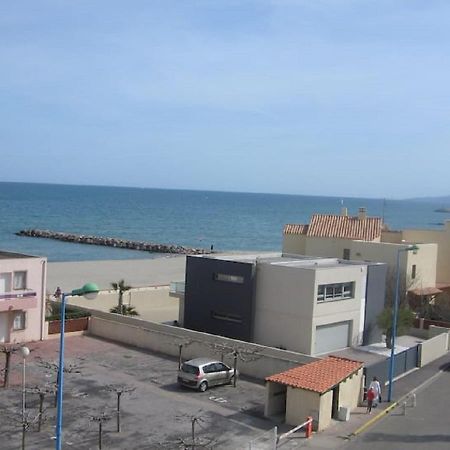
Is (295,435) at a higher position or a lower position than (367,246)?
lower

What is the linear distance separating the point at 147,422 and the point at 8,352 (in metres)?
6.63

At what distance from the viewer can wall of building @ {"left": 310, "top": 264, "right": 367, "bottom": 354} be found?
120ft

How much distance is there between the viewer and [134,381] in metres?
30.1

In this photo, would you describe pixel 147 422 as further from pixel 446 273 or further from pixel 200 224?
pixel 200 224

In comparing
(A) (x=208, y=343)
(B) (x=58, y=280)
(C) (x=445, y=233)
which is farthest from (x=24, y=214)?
(A) (x=208, y=343)

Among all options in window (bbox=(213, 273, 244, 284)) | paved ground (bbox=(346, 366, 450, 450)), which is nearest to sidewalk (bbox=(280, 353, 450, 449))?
paved ground (bbox=(346, 366, 450, 450))

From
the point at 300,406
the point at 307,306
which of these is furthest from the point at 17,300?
the point at 300,406

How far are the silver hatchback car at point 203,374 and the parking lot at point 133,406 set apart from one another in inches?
13.2

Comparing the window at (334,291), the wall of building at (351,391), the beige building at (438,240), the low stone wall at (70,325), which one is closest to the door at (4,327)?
the low stone wall at (70,325)

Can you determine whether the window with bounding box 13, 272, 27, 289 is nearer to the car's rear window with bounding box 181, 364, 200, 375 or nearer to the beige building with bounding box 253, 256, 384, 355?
the car's rear window with bounding box 181, 364, 200, 375

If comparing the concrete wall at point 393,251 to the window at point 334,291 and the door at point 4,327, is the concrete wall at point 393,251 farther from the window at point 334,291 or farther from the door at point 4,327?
the door at point 4,327

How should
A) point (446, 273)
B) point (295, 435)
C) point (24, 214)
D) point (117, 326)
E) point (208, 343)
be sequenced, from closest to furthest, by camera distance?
point (295, 435) < point (208, 343) < point (117, 326) < point (446, 273) < point (24, 214)

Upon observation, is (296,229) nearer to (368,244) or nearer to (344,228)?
(344,228)

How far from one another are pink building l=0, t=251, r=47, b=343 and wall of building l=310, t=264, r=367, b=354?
48.0ft
